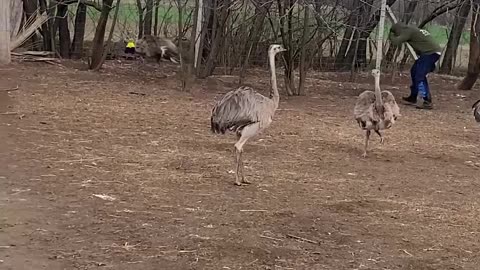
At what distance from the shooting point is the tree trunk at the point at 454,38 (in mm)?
15529

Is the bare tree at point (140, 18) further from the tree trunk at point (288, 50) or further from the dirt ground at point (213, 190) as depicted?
the dirt ground at point (213, 190)

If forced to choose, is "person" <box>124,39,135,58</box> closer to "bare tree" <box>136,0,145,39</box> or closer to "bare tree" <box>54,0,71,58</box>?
"bare tree" <box>136,0,145,39</box>

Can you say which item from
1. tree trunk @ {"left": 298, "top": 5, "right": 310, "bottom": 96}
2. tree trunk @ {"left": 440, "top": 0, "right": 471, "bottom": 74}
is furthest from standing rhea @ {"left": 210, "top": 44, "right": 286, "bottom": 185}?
tree trunk @ {"left": 440, "top": 0, "right": 471, "bottom": 74}

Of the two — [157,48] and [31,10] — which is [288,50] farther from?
[31,10]

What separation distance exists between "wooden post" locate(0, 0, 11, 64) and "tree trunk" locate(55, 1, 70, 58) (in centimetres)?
204

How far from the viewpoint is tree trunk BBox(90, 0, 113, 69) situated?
Result: 13.0 metres

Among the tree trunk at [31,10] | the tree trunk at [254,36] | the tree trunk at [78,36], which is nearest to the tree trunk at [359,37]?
the tree trunk at [254,36]

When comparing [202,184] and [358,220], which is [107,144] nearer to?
[202,184]

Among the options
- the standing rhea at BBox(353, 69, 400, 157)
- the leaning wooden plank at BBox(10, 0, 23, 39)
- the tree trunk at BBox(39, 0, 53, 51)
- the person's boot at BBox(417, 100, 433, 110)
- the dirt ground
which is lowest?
the dirt ground

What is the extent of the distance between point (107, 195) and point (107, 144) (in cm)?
191

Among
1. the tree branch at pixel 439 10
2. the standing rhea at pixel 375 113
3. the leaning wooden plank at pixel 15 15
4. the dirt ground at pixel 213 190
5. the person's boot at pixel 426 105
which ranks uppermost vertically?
the tree branch at pixel 439 10

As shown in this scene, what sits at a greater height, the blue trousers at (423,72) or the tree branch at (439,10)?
the tree branch at (439,10)

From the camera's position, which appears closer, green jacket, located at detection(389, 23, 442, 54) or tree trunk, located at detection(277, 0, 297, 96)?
tree trunk, located at detection(277, 0, 297, 96)

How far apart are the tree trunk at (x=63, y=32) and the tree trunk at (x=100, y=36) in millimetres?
1852
